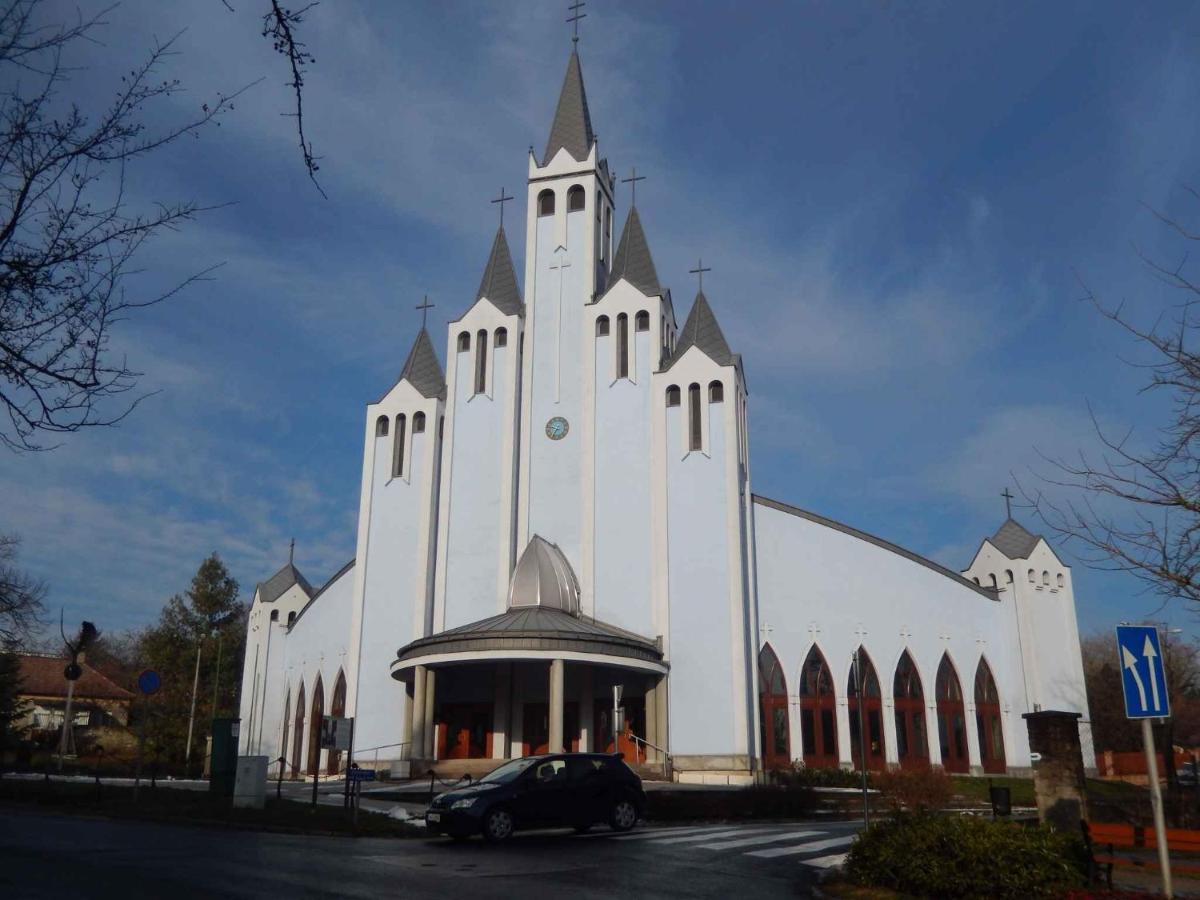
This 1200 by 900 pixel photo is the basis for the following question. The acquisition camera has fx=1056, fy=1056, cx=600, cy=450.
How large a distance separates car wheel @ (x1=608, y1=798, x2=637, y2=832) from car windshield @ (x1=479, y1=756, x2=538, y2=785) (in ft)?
5.72

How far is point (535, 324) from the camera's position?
4128cm

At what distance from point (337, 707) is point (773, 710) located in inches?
671

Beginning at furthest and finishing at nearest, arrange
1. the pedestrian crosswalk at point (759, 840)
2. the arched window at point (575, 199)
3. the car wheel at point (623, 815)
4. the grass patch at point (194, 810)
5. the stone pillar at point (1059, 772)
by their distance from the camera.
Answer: the arched window at point (575, 199) < the car wheel at point (623, 815) < the grass patch at point (194, 810) < the pedestrian crosswalk at point (759, 840) < the stone pillar at point (1059, 772)

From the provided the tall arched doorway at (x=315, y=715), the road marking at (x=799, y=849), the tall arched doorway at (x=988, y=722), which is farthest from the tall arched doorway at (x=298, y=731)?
the road marking at (x=799, y=849)

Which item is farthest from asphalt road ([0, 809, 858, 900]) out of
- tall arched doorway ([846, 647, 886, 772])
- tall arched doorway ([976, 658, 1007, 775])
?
tall arched doorway ([976, 658, 1007, 775])

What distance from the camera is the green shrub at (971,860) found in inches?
412

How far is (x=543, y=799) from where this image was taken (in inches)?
654

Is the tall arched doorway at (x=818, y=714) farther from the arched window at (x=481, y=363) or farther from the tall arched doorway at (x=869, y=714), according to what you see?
the arched window at (x=481, y=363)

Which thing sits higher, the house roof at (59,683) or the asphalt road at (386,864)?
the house roof at (59,683)

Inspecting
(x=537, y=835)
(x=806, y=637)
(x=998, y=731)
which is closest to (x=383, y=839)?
(x=537, y=835)

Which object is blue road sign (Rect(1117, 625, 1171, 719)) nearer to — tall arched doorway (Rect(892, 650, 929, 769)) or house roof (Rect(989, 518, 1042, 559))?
tall arched doorway (Rect(892, 650, 929, 769))

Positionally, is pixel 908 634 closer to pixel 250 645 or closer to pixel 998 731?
pixel 998 731

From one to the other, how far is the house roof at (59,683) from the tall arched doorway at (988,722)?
177 ft

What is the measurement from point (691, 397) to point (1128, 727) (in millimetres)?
46336
